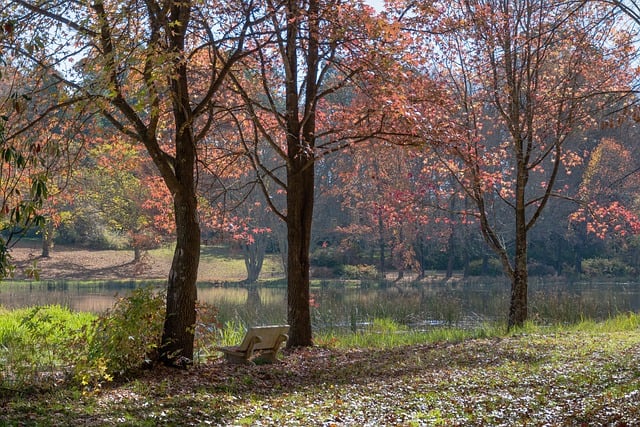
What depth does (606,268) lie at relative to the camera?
1548 inches

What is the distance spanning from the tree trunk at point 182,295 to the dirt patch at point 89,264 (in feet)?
91.7

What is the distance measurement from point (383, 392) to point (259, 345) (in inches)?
91.4

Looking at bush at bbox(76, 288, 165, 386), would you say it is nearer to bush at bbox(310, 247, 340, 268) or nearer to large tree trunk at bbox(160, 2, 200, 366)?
large tree trunk at bbox(160, 2, 200, 366)

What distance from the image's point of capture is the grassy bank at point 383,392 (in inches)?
226

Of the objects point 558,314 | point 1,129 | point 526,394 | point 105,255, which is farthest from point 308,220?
point 105,255

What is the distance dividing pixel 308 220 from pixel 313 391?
4.36 m

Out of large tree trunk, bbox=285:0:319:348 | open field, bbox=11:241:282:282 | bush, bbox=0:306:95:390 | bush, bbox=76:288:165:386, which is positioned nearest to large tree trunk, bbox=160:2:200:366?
bush, bbox=76:288:165:386

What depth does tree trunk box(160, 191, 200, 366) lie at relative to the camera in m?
8.05

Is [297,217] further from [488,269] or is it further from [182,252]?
[488,269]

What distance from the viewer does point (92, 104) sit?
6125mm

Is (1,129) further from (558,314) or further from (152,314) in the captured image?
(558,314)

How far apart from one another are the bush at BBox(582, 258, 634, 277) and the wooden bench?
33686 millimetres

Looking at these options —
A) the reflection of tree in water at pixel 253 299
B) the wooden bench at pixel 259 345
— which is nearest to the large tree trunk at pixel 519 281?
the wooden bench at pixel 259 345

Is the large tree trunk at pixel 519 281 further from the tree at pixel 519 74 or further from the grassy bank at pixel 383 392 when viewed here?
the grassy bank at pixel 383 392
